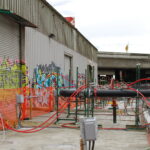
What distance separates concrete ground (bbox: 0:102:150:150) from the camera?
22.9 feet

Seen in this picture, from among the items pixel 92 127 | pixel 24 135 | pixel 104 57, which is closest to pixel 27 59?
pixel 24 135

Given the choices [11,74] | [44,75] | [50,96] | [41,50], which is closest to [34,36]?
[41,50]

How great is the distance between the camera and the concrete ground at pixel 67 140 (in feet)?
22.9

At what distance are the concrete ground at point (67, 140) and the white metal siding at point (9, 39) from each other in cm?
518

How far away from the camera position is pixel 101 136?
330 inches

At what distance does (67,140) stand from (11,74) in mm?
4257

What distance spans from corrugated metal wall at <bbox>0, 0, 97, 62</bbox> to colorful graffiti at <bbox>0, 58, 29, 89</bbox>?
2330 mm

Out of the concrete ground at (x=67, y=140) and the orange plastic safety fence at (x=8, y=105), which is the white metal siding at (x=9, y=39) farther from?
the concrete ground at (x=67, y=140)

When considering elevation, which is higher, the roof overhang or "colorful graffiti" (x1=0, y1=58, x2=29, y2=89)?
the roof overhang

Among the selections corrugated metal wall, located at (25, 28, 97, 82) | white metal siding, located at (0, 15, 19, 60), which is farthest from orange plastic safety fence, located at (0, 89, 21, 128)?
corrugated metal wall, located at (25, 28, 97, 82)

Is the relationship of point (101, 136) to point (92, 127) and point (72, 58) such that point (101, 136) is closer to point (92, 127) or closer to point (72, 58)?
point (92, 127)

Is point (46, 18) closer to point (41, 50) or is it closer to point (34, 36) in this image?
point (41, 50)

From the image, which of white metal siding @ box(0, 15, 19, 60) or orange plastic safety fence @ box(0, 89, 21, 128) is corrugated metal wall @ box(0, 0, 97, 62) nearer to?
white metal siding @ box(0, 15, 19, 60)

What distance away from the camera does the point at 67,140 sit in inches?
304
